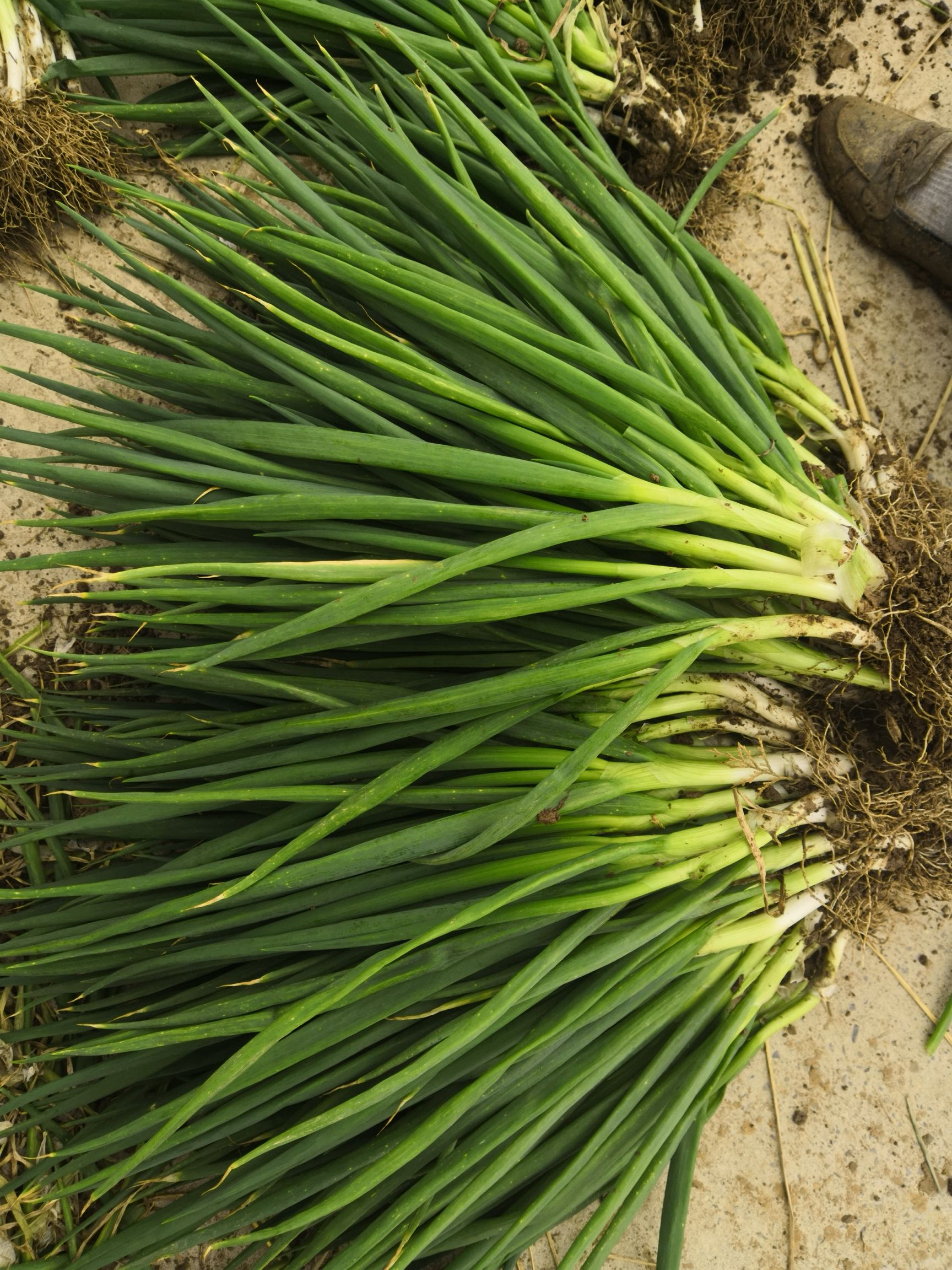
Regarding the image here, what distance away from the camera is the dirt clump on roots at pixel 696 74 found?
1.08 m

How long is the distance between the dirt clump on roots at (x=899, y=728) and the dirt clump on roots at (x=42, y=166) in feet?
3.61

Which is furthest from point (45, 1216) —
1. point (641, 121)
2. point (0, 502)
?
point (641, 121)

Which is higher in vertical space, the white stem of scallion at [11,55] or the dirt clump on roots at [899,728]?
the white stem of scallion at [11,55]

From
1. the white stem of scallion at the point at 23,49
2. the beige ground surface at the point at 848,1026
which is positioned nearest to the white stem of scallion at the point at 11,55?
the white stem of scallion at the point at 23,49

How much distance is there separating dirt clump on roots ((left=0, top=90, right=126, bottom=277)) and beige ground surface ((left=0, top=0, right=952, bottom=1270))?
0.07 m

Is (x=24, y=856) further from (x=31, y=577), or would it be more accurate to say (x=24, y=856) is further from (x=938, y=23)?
(x=938, y=23)

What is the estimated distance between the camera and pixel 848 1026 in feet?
3.79

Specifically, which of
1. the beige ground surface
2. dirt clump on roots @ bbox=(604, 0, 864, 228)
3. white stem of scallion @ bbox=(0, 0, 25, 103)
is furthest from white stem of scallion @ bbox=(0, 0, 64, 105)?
dirt clump on roots @ bbox=(604, 0, 864, 228)

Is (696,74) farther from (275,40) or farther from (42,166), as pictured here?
(42,166)

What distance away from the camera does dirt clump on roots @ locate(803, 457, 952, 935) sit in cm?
91

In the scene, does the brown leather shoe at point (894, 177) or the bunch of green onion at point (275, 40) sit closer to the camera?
the bunch of green onion at point (275, 40)

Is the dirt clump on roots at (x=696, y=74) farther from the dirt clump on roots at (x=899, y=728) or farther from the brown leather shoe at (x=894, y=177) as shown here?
the dirt clump on roots at (x=899, y=728)

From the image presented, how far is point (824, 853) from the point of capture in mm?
977

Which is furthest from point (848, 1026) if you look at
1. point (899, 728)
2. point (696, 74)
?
point (696, 74)
